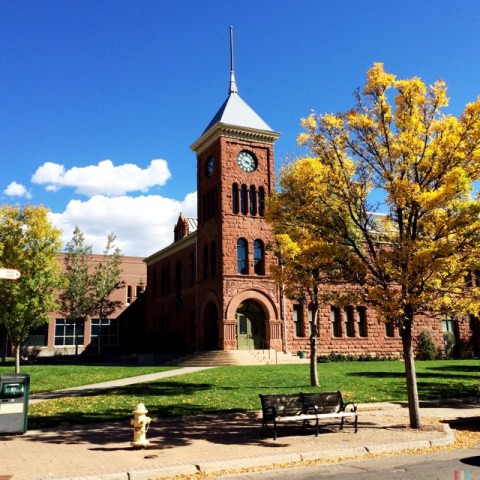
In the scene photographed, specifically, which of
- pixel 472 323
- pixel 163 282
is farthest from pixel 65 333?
pixel 472 323

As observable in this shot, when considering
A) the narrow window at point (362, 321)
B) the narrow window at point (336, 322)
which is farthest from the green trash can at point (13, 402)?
the narrow window at point (362, 321)

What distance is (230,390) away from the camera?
18.4 m

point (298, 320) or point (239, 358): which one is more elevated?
point (298, 320)

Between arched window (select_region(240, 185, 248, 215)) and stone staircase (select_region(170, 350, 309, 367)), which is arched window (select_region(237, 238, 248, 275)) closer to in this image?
arched window (select_region(240, 185, 248, 215))

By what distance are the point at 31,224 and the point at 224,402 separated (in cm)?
1592

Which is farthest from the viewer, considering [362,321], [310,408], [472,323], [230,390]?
[472,323]

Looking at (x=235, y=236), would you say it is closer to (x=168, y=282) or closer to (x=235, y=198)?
(x=235, y=198)

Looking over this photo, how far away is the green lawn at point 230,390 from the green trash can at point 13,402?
1359 mm

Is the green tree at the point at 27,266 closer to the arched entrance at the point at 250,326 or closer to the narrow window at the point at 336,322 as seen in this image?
the arched entrance at the point at 250,326

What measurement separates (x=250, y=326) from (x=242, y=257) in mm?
4814

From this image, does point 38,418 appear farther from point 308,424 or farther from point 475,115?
point 475,115

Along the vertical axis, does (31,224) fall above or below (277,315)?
above

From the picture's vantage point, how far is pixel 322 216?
13383 mm

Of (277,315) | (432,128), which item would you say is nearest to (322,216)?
(432,128)
